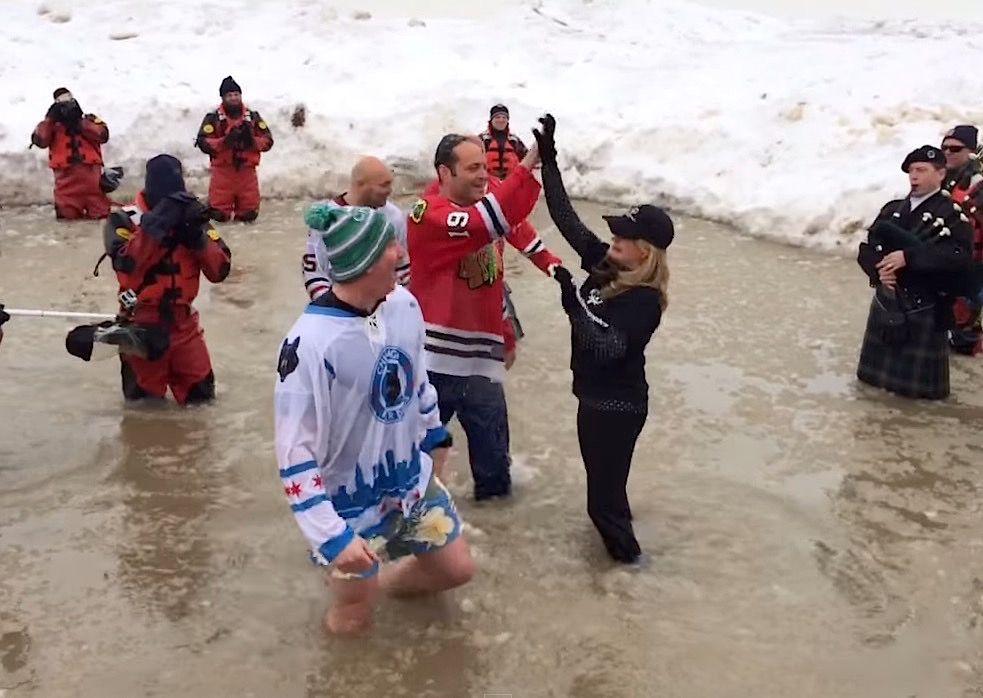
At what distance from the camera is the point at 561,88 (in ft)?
55.1

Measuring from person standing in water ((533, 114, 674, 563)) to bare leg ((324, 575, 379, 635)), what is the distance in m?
1.16

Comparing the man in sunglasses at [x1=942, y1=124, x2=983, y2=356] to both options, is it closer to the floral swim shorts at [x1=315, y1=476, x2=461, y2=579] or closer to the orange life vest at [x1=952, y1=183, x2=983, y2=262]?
the orange life vest at [x1=952, y1=183, x2=983, y2=262]

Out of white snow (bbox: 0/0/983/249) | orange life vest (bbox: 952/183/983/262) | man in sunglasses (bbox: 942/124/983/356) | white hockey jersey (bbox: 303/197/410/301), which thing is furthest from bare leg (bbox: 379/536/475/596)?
white snow (bbox: 0/0/983/249)

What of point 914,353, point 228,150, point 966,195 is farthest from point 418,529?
point 228,150

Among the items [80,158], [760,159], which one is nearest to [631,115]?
[760,159]

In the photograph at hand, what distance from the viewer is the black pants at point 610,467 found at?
186 inches

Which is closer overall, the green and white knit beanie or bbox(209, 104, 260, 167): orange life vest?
the green and white knit beanie

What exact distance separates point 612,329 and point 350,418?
4.14 ft

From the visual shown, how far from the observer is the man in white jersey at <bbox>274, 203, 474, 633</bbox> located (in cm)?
361

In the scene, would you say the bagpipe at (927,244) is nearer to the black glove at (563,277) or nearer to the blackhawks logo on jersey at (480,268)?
the blackhawks logo on jersey at (480,268)

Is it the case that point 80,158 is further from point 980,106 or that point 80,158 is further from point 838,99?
point 980,106

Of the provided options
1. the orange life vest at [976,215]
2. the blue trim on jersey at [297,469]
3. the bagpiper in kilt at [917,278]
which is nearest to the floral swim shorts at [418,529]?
the blue trim on jersey at [297,469]

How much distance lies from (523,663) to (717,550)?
4.50 ft

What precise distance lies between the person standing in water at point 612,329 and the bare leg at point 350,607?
1.16m
